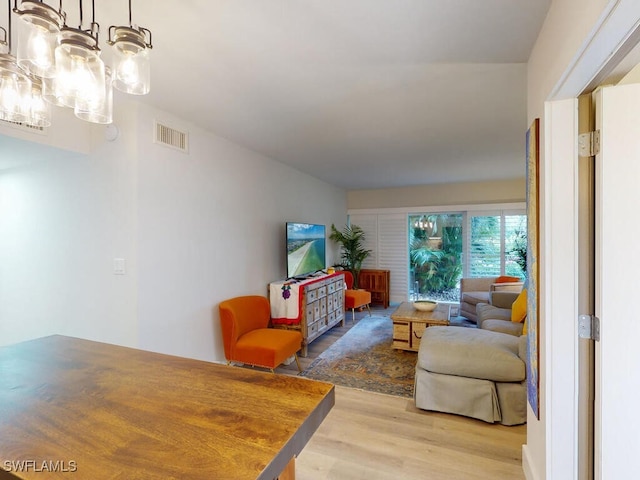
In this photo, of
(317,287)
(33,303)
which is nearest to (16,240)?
(33,303)

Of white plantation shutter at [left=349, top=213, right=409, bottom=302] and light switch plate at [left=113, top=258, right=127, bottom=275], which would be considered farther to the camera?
white plantation shutter at [left=349, top=213, right=409, bottom=302]

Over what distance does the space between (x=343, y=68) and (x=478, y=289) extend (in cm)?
462

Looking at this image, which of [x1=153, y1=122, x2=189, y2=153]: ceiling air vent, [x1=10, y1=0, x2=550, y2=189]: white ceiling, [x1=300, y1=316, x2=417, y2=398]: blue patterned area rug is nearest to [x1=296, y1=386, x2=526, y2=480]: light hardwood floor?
[x1=300, y1=316, x2=417, y2=398]: blue patterned area rug

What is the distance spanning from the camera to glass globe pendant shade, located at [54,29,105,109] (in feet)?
3.35

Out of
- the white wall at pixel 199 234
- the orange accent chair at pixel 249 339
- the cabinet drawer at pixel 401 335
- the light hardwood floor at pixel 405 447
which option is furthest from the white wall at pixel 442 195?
the light hardwood floor at pixel 405 447

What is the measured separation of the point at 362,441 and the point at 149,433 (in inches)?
67.5

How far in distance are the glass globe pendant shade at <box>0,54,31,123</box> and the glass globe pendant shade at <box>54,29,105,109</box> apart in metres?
0.20

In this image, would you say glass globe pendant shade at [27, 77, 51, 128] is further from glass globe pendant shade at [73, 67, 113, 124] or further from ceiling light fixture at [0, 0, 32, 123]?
glass globe pendant shade at [73, 67, 113, 124]

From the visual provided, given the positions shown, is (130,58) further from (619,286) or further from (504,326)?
(504,326)

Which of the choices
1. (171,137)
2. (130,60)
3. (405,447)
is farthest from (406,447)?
(171,137)

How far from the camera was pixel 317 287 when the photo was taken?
4008 millimetres

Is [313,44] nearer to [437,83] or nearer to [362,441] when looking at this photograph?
[437,83]

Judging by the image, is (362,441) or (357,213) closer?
(362,441)

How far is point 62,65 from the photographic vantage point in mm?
1059
